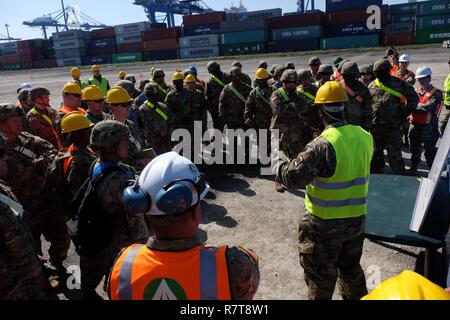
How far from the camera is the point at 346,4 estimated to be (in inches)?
1774

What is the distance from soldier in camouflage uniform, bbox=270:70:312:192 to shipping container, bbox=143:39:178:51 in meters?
51.8

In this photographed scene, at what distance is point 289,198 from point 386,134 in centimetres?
233

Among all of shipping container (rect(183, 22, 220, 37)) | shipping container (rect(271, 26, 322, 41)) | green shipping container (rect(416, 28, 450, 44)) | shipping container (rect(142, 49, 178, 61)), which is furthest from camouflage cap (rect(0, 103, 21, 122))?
shipping container (rect(142, 49, 178, 61))

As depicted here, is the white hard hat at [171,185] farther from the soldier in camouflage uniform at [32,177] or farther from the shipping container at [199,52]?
the shipping container at [199,52]

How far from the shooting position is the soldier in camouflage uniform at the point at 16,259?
2426mm

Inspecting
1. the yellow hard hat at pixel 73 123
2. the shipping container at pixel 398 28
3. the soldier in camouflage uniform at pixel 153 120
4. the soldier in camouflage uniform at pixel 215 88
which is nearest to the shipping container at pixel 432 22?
the shipping container at pixel 398 28

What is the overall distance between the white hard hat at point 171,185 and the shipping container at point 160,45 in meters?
56.9

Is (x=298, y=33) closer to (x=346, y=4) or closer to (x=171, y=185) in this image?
(x=346, y=4)

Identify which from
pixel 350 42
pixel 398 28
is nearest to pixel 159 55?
pixel 350 42

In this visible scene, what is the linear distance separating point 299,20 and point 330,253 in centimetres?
4793

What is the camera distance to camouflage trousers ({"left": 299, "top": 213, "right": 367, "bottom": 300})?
10.4 ft

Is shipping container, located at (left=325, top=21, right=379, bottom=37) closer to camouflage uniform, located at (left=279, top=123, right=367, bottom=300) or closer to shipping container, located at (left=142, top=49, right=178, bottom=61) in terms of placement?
shipping container, located at (left=142, top=49, right=178, bottom=61)
